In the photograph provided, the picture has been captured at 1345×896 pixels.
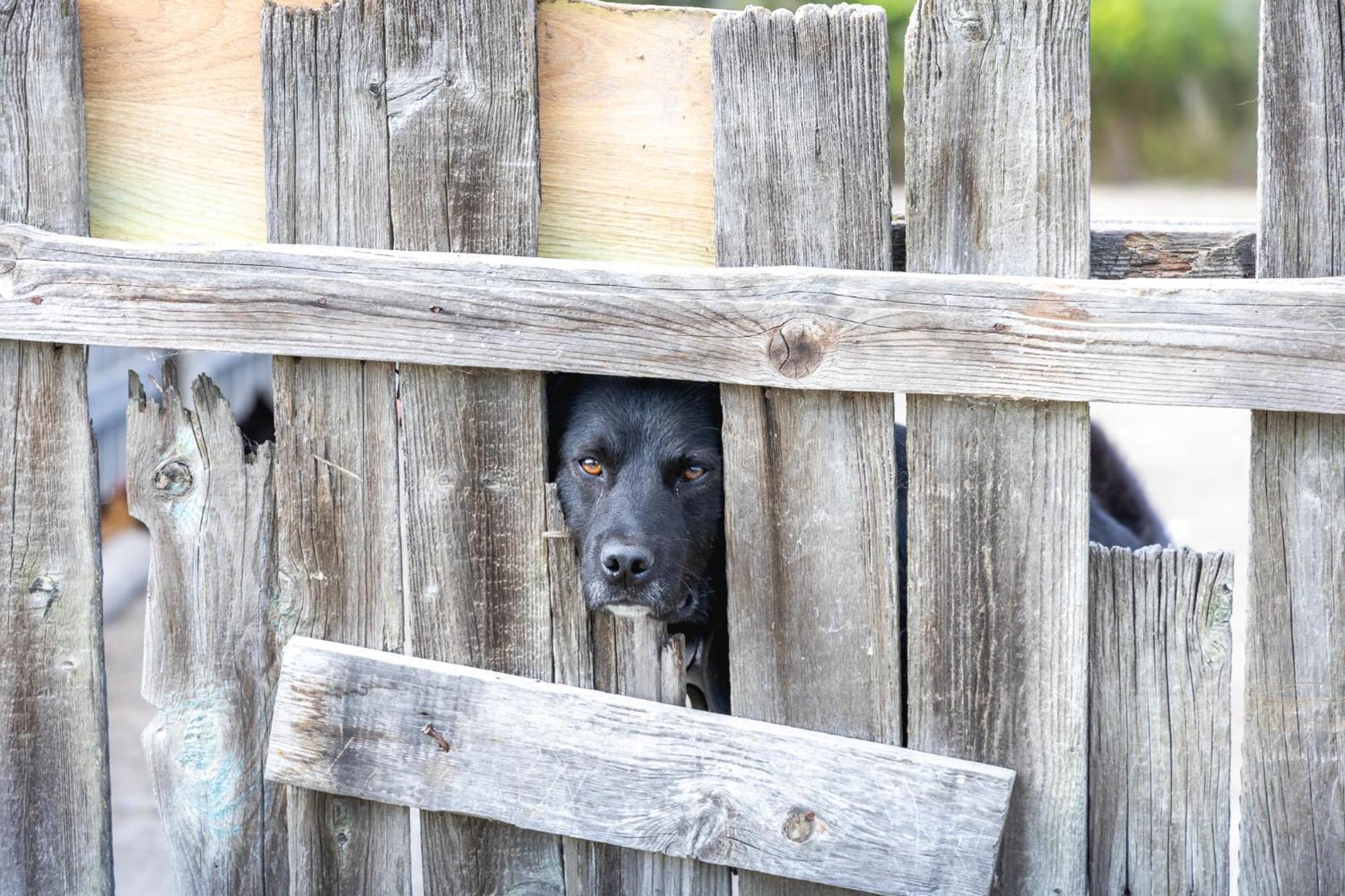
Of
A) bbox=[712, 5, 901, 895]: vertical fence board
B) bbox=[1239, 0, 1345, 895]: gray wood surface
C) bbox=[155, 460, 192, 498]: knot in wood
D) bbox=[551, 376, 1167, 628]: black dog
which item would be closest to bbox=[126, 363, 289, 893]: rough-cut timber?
bbox=[155, 460, 192, 498]: knot in wood

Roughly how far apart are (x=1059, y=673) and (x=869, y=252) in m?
0.85

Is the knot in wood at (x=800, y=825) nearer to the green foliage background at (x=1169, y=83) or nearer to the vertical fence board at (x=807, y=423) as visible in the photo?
the vertical fence board at (x=807, y=423)

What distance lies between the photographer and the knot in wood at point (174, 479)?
244 centimetres

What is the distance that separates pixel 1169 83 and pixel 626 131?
21035 millimetres

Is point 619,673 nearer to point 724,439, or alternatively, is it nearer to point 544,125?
point 724,439

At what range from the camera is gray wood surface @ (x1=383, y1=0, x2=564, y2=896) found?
7.23 ft

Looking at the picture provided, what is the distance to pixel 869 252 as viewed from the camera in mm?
2135

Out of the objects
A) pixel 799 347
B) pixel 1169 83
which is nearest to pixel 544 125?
pixel 799 347

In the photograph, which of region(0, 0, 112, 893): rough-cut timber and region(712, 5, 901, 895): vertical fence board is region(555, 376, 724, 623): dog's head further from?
region(0, 0, 112, 893): rough-cut timber

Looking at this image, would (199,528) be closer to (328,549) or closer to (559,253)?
(328,549)

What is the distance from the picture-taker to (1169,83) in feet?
67.6

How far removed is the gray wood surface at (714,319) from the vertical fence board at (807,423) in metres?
0.08

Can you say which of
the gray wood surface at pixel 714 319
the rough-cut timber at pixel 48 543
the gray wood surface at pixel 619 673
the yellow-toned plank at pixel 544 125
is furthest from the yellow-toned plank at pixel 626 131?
the rough-cut timber at pixel 48 543

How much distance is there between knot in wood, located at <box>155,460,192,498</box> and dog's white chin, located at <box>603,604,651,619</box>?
883 millimetres
